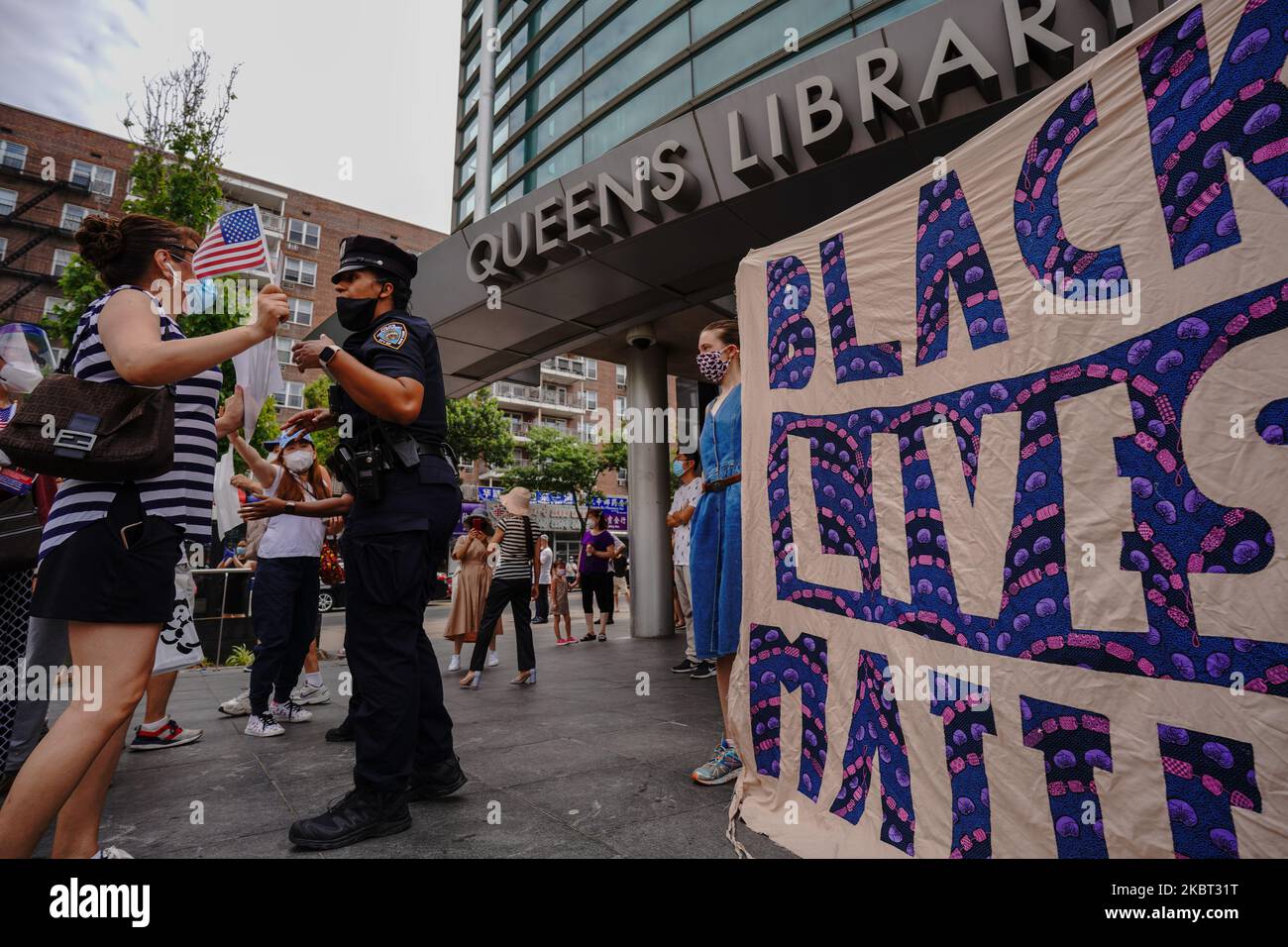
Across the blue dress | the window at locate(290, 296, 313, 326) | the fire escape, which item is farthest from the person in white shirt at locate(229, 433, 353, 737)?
the fire escape

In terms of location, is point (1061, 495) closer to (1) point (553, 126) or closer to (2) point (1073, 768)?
(2) point (1073, 768)

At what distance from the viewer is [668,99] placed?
1197cm

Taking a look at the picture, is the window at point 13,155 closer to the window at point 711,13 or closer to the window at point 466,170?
the window at point 466,170

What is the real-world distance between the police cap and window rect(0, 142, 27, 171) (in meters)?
43.2

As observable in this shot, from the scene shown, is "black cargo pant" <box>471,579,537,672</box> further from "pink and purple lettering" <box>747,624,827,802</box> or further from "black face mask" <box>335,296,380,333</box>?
"black face mask" <box>335,296,380,333</box>

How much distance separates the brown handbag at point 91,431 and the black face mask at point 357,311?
0.80 metres

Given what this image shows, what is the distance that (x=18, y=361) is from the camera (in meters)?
2.98

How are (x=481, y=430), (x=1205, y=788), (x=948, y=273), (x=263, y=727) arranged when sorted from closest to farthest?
(x=1205, y=788) < (x=948, y=273) < (x=263, y=727) < (x=481, y=430)

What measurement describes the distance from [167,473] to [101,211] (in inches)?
1369

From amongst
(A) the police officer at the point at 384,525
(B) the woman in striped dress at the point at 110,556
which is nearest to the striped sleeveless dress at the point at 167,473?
(B) the woman in striped dress at the point at 110,556

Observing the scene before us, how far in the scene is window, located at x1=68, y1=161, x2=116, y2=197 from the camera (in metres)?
31.8

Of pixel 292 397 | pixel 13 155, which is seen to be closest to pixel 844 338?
pixel 292 397

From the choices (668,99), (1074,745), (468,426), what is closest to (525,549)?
(1074,745)
